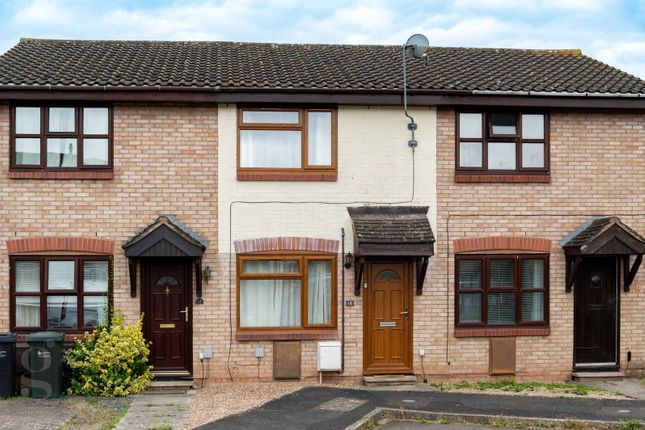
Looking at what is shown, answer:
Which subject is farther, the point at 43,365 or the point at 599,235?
the point at 599,235

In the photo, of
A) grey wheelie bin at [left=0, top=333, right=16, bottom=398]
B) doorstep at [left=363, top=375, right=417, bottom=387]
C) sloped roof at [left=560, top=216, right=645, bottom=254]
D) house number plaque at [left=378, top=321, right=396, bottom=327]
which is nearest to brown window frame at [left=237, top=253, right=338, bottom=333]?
house number plaque at [left=378, top=321, right=396, bottom=327]

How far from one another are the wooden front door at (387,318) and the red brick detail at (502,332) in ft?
3.21

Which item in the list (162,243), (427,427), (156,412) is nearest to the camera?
(427,427)

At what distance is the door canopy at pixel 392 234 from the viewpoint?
12469 mm

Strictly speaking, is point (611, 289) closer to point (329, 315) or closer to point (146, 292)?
point (329, 315)

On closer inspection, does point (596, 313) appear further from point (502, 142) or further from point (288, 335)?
point (288, 335)

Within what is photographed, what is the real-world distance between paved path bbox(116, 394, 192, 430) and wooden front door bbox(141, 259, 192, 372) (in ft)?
2.49

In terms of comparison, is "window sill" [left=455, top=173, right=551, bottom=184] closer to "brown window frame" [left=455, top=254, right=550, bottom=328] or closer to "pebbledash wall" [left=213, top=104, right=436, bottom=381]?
"pebbledash wall" [left=213, top=104, right=436, bottom=381]

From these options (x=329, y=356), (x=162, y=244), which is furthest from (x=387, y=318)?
(x=162, y=244)

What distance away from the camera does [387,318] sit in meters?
13.3

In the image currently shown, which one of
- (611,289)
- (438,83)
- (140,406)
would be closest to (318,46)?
(438,83)

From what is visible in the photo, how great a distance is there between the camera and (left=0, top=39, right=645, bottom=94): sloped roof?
12922 mm

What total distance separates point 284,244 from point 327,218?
34.0 inches

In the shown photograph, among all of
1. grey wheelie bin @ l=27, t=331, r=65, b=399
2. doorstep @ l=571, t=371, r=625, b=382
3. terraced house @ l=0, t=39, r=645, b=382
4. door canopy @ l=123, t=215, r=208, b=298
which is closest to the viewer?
grey wheelie bin @ l=27, t=331, r=65, b=399
